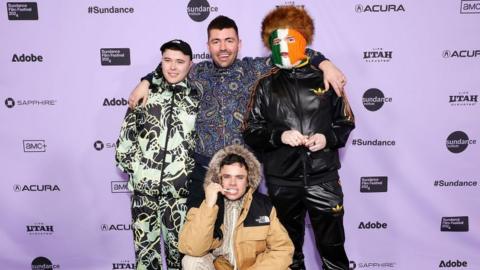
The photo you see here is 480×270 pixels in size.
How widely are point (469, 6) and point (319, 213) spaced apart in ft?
5.38

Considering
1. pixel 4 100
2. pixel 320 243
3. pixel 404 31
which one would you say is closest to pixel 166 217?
pixel 320 243

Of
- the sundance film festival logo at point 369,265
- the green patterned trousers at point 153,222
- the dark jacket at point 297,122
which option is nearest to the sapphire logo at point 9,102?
the green patterned trousers at point 153,222

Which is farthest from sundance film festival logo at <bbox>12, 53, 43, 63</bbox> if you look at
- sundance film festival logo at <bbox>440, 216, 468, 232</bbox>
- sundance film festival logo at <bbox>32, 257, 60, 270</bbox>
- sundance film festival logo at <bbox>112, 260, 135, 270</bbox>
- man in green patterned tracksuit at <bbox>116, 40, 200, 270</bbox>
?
sundance film festival logo at <bbox>440, 216, 468, 232</bbox>

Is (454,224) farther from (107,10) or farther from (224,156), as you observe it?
(107,10)

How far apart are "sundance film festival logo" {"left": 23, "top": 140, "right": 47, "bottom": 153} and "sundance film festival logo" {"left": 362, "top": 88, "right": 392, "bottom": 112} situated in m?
2.09

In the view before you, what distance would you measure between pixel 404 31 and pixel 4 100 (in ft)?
8.41

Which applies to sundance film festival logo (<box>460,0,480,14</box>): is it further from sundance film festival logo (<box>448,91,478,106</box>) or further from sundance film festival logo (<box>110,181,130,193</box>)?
sundance film festival logo (<box>110,181,130,193</box>)

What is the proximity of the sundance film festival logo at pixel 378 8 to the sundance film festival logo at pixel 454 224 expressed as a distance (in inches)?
54.9

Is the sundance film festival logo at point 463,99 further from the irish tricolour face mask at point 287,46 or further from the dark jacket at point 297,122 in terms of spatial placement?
the irish tricolour face mask at point 287,46

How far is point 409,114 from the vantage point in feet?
8.65

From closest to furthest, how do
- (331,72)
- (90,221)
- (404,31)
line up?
(331,72), (404,31), (90,221)

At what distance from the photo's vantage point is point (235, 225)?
1931 mm

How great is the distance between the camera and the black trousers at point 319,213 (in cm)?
200

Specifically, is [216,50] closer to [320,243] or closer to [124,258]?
[320,243]
